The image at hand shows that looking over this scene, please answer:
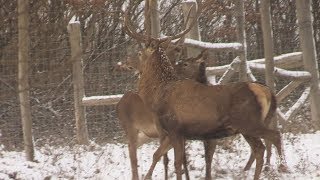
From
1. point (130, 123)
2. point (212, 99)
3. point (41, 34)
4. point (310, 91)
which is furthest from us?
point (41, 34)

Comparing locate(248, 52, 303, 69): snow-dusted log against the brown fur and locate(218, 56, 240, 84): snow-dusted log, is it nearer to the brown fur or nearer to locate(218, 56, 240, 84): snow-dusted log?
locate(218, 56, 240, 84): snow-dusted log

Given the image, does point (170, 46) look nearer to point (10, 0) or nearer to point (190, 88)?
point (190, 88)

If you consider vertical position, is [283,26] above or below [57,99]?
above

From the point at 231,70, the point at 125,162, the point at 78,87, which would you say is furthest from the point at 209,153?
the point at 78,87

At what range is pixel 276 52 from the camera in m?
11.5

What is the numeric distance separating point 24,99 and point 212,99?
2.80 metres

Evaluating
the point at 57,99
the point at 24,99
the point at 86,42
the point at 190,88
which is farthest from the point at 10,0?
the point at 190,88

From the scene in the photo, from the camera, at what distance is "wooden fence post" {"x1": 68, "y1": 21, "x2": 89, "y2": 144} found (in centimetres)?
957

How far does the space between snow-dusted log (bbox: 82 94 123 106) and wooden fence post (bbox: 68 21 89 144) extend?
99mm

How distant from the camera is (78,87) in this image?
963 cm

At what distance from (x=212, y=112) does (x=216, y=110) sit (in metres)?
0.04

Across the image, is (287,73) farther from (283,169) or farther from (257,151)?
(257,151)

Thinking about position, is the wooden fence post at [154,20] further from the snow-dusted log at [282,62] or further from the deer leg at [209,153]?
the deer leg at [209,153]

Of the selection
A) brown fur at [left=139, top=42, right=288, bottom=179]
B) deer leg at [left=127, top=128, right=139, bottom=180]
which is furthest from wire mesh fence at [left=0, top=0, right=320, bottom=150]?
brown fur at [left=139, top=42, right=288, bottom=179]
